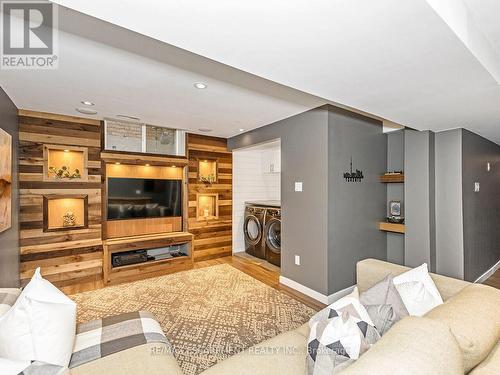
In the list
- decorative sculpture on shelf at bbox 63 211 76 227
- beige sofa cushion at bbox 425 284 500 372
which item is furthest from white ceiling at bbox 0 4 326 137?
beige sofa cushion at bbox 425 284 500 372

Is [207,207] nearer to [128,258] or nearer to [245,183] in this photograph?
[245,183]

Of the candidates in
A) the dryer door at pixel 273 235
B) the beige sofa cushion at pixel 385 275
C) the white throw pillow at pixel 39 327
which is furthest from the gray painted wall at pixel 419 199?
the white throw pillow at pixel 39 327

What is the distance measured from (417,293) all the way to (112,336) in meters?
1.80

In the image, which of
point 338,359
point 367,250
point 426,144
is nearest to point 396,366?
point 338,359

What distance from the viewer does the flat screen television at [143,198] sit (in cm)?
389

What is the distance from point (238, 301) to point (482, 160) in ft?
13.2

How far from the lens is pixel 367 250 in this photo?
343 centimetres

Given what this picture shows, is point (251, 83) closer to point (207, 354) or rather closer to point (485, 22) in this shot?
point (485, 22)

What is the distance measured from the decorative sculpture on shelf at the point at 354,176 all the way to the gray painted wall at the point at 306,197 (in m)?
0.37

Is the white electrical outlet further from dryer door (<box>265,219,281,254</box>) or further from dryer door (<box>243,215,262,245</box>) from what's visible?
dryer door (<box>243,215,262,245</box>)

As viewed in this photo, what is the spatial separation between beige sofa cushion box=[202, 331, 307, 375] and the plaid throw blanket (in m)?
0.50

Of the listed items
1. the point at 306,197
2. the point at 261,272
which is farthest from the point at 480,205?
the point at 261,272

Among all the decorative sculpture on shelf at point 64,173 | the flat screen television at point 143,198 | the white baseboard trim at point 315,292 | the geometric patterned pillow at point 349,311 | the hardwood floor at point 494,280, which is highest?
the decorative sculpture on shelf at point 64,173

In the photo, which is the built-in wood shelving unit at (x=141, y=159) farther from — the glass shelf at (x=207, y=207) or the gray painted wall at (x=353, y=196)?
the gray painted wall at (x=353, y=196)
